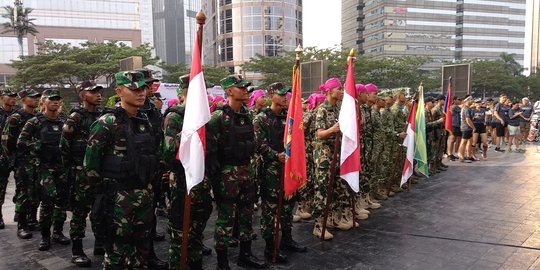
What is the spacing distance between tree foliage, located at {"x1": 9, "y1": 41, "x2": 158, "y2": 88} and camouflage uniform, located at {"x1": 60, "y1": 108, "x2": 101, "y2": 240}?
29.4m

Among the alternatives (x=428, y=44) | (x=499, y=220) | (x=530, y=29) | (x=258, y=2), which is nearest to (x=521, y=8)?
(x=530, y=29)

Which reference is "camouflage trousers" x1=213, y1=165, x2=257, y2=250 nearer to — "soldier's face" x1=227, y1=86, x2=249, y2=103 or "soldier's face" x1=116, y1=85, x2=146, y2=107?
"soldier's face" x1=227, y1=86, x2=249, y2=103

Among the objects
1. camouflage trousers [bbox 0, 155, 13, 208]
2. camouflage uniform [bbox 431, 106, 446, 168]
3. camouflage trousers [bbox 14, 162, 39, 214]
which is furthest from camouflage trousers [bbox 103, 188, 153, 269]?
camouflage uniform [bbox 431, 106, 446, 168]

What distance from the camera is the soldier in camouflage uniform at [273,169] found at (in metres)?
4.86

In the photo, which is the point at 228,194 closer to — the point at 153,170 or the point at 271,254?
the point at 153,170

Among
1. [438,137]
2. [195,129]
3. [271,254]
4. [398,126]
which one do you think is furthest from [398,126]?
[195,129]

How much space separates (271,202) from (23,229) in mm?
3874

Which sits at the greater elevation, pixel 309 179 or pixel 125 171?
pixel 125 171

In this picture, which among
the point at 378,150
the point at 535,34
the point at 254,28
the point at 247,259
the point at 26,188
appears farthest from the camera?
the point at 535,34

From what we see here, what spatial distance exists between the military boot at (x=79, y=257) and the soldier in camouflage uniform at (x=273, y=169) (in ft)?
6.87

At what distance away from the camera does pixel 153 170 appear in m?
3.68

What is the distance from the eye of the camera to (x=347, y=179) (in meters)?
5.30

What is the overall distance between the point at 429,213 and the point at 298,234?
8.03 feet

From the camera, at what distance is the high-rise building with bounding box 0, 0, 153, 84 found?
6356 centimetres
